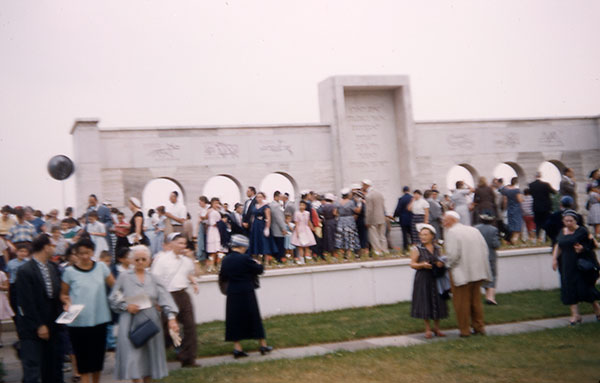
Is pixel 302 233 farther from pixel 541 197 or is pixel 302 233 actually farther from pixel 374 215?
pixel 541 197

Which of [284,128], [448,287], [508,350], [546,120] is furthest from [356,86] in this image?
[508,350]

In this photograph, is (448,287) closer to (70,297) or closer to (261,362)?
(261,362)

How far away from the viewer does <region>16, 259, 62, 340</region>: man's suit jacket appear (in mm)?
7480

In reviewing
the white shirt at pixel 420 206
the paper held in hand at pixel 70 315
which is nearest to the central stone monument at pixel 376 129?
the white shirt at pixel 420 206

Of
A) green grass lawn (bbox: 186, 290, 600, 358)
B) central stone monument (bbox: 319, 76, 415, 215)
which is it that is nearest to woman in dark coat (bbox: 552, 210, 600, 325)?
green grass lawn (bbox: 186, 290, 600, 358)

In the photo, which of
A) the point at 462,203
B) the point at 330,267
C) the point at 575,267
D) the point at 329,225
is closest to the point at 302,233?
the point at 329,225

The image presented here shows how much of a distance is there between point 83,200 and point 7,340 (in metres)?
10.1

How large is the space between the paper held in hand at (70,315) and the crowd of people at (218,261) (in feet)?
0.10

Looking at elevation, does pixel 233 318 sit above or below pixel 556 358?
above

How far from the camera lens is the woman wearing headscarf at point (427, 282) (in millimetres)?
10320

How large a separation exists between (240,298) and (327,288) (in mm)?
4203

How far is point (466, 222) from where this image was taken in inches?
686

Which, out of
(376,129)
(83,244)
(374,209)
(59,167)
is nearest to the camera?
(83,244)

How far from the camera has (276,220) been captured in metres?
16.0
